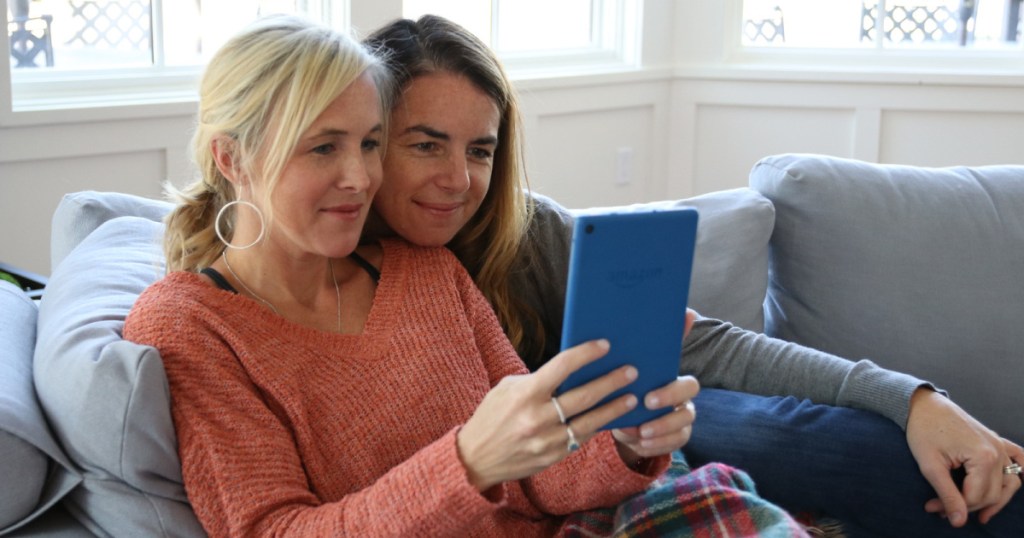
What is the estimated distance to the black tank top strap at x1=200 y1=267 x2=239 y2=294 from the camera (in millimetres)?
1401

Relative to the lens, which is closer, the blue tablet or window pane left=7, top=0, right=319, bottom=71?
the blue tablet

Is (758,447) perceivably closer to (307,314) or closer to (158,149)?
(307,314)

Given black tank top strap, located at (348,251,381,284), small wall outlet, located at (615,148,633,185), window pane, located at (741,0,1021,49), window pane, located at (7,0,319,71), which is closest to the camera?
black tank top strap, located at (348,251,381,284)

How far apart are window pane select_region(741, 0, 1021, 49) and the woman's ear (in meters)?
3.24

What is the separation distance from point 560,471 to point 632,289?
0.39 meters

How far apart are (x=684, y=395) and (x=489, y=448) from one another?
209mm

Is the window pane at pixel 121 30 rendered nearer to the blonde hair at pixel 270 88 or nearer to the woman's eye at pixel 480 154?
the woman's eye at pixel 480 154

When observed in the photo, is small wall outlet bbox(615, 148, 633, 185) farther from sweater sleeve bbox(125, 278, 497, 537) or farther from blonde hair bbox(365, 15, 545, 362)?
sweater sleeve bbox(125, 278, 497, 537)

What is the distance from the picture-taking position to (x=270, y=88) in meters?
1.33

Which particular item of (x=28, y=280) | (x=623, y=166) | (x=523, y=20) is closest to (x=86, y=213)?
(x=28, y=280)

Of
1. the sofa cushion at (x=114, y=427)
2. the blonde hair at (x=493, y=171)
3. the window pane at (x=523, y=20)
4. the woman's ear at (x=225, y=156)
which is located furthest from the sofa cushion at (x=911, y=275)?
the window pane at (x=523, y=20)

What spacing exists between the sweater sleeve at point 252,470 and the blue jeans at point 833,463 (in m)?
0.60

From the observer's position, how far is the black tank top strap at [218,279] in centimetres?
140

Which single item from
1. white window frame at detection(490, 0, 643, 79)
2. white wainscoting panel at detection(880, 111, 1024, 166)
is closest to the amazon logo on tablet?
white window frame at detection(490, 0, 643, 79)
